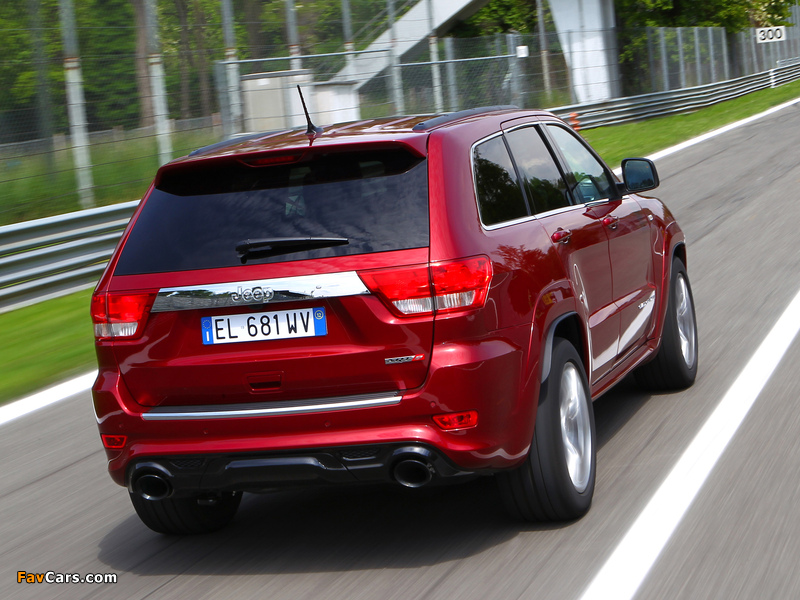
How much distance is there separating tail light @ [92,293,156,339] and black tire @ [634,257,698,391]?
320cm

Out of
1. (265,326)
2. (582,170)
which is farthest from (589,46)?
(265,326)

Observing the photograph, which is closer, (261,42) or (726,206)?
(726,206)

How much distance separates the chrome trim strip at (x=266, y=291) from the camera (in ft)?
13.6

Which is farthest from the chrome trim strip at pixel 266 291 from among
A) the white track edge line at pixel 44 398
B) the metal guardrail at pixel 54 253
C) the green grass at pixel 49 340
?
the metal guardrail at pixel 54 253

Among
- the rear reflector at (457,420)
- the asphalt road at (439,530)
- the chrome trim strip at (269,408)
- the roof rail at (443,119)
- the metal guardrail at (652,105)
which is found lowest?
the asphalt road at (439,530)

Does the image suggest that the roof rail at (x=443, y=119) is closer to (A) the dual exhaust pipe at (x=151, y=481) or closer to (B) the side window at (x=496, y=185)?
(B) the side window at (x=496, y=185)

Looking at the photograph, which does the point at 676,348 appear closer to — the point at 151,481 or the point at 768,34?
the point at 151,481

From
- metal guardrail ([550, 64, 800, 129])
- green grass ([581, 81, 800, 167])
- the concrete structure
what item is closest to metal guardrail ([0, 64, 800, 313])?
green grass ([581, 81, 800, 167])

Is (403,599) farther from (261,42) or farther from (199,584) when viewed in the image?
(261,42)

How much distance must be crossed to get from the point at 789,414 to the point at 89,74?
9745 millimetres

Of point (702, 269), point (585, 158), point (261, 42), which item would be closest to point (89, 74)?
point (261, 42)

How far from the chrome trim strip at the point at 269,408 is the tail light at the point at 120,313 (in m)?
0.33

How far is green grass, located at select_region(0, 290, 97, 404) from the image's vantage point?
842 cm

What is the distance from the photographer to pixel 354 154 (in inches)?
172
